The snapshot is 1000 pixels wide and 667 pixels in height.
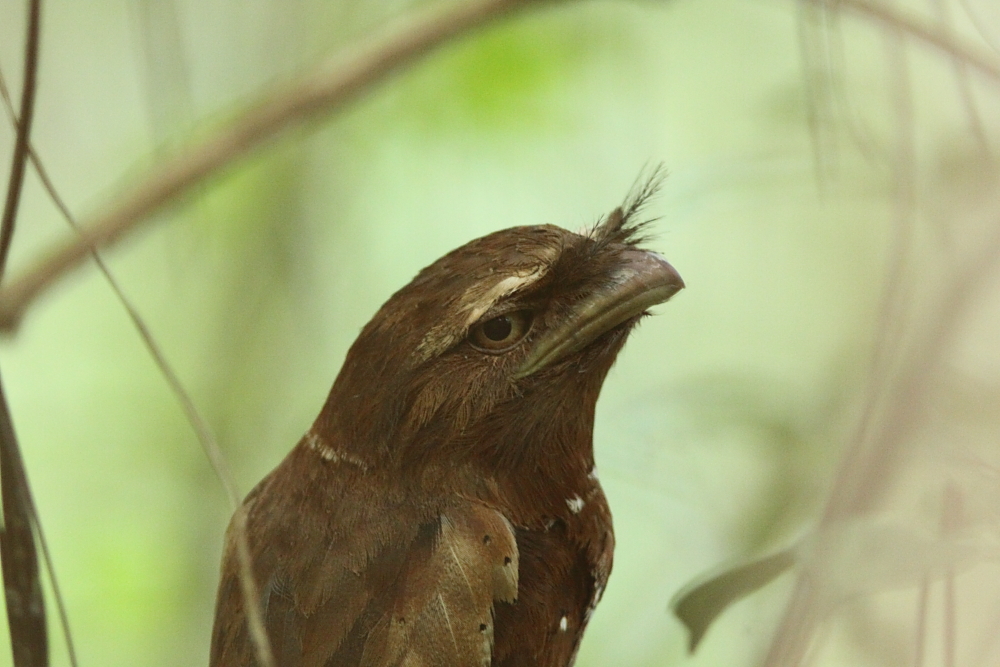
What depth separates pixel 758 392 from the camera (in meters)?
1.70

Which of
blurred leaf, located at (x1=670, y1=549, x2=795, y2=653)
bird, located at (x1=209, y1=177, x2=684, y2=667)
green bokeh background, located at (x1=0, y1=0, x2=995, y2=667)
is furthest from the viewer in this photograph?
green bokeh background, located at (x1=0, y1=0, x2=995, y2=667)

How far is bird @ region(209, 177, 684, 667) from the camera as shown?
1.08m

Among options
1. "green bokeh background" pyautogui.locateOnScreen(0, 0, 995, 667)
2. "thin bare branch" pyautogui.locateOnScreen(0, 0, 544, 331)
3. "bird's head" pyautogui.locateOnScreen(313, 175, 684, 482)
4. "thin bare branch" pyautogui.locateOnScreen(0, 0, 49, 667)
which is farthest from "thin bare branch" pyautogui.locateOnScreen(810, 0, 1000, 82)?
"thin bare branch" pyautogui.locateOnScreen(0, 0, 49, 667)

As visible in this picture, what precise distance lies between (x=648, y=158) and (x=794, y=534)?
674 millimetres

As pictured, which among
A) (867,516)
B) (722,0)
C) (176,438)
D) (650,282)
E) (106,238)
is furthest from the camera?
(176,438)

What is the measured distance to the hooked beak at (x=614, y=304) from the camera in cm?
111

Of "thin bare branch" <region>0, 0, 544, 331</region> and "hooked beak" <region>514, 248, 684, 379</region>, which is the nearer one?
"hooked beak" <region>514, 248, 684, 379</region>

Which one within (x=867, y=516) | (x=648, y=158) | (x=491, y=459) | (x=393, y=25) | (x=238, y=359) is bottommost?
(x=867, y=516)

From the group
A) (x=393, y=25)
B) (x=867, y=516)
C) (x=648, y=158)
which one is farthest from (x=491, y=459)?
(x=393, y=25)

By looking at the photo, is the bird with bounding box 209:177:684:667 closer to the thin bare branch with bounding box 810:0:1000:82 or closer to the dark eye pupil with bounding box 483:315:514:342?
the dark eye pupil with bounding box 483:315:514:342

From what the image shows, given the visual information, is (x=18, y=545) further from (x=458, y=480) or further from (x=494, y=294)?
(x=494, y=294)

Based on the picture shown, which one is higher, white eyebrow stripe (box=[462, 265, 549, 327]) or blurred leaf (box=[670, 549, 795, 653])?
white eyebrow stripe (box=[462, 265, 549, 327])

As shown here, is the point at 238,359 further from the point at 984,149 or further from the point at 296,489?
the point at 984,149

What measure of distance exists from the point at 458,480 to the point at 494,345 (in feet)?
0.59
